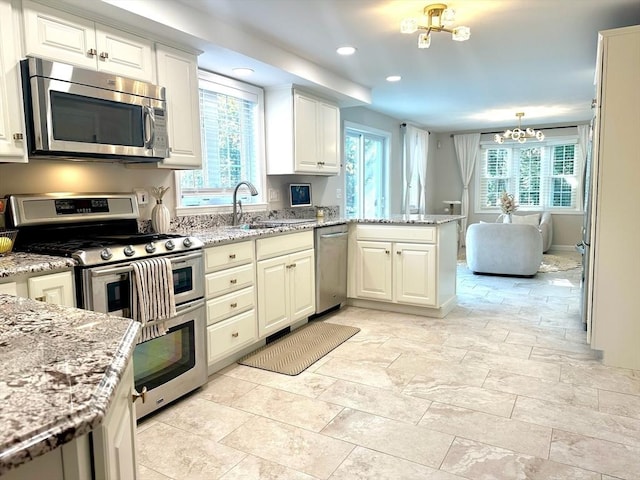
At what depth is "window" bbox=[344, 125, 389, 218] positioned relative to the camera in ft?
20.1

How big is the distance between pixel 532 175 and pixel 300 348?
690cm

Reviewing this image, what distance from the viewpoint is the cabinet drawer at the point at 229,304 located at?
9.43 feet

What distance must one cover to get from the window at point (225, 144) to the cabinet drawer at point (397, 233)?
1.07 meters

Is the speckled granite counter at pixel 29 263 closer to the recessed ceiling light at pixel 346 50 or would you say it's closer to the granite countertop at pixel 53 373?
the granite countertop at pixel 53 373

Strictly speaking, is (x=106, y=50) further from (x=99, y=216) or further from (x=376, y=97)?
(x=376, y=97)

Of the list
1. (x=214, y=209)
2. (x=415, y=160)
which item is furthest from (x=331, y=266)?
(x=415, y=160)

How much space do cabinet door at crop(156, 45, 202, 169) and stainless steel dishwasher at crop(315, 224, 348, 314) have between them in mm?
1391

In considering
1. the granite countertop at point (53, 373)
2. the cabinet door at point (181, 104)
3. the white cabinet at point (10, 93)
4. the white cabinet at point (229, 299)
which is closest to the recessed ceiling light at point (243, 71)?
the cabinet door at point (181, 104)

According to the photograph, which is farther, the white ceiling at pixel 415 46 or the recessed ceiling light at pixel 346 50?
the recessed ceiling light at pixel 346 50

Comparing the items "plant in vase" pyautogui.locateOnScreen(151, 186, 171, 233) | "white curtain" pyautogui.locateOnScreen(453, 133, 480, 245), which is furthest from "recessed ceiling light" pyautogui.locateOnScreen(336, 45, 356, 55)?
"white curtain" pyautogui.locateOnScreen(453, 133, 480, 245)

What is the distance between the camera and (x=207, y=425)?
2.34 metres

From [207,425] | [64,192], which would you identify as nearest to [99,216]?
[64,192]

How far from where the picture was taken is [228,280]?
3.01 meters

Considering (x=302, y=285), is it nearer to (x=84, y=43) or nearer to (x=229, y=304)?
(x=229, y=304)
